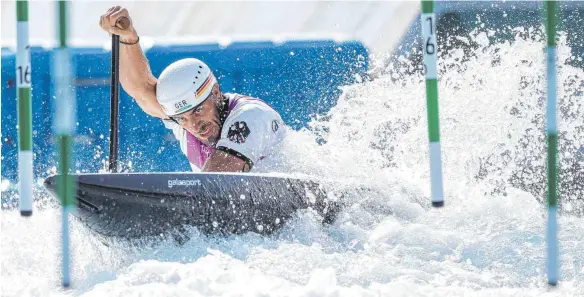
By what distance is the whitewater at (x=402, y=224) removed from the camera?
3.38m

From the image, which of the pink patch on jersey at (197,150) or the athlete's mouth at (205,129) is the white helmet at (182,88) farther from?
the pink patch on jersey at (197,150)

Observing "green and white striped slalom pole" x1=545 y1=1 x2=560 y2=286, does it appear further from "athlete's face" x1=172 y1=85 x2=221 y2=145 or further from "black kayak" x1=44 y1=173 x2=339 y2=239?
"athlete's face" x1=172 y1=85 x2=221 y2=145

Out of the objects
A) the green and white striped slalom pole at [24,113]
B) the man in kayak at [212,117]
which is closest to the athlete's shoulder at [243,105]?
the man in kayak at [212,117]

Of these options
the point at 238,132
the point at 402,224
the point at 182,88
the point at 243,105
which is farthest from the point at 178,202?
the point at 402,224

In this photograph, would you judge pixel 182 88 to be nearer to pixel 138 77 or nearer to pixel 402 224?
pixel 138 77

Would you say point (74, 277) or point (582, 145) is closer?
point (74, 277)

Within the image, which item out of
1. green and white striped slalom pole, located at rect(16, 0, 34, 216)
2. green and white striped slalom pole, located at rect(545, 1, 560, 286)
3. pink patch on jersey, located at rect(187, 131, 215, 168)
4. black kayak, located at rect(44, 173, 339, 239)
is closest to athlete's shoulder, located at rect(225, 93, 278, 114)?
pink patch on jersey, located at rect(187, 131, 215, 168)

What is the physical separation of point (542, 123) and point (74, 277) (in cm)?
412

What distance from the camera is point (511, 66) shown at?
6.31m

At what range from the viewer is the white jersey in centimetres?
464

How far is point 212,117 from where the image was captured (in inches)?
194

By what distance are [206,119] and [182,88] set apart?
0.25m

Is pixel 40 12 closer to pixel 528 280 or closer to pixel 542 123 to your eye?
pixel 542 123

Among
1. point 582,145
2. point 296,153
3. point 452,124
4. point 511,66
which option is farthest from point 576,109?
point 296,153
